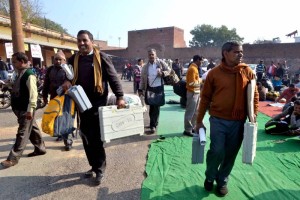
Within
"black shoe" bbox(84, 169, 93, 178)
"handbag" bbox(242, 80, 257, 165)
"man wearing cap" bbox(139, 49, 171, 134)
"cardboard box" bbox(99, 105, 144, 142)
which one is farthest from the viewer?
"man wearing cap" bbox(139, 49, 171, 134)

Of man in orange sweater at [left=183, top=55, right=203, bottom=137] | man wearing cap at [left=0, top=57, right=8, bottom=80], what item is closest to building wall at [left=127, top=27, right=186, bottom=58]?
man wearing cap at [left=0, top=57, right=8, bottom=80]

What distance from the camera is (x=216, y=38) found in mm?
61719

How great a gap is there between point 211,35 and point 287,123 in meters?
59.0

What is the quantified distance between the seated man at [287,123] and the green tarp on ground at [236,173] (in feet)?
0.81

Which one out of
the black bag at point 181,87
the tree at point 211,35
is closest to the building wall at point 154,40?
the tree at point 211,35

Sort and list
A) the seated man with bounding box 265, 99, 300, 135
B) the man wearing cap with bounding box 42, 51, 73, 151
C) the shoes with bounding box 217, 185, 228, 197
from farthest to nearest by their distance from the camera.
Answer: the seated man with bounding box 265, 99, 300, 135 → the man wearing cap with bounding box 42, 51, 73, 151 → the shoes with bounding box 217, 185, 228, 197

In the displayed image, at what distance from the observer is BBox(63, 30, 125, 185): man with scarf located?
11.0 feet

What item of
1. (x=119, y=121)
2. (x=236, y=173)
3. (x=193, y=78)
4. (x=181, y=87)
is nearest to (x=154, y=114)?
(x=193, y=78)

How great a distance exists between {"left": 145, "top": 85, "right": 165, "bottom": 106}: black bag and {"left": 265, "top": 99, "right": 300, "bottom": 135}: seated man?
8.01 feet

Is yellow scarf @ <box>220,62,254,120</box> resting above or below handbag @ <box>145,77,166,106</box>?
above

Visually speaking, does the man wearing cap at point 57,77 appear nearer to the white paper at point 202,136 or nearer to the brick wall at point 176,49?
the white paper at point 202,136

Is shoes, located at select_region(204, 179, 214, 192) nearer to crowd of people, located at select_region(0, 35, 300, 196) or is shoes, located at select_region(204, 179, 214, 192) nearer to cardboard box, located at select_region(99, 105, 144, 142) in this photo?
crowd of people, located at select_region(0, 35, 300, 196)

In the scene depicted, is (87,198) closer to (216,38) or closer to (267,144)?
(267,144)

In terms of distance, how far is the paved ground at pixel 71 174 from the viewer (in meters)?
3.36
